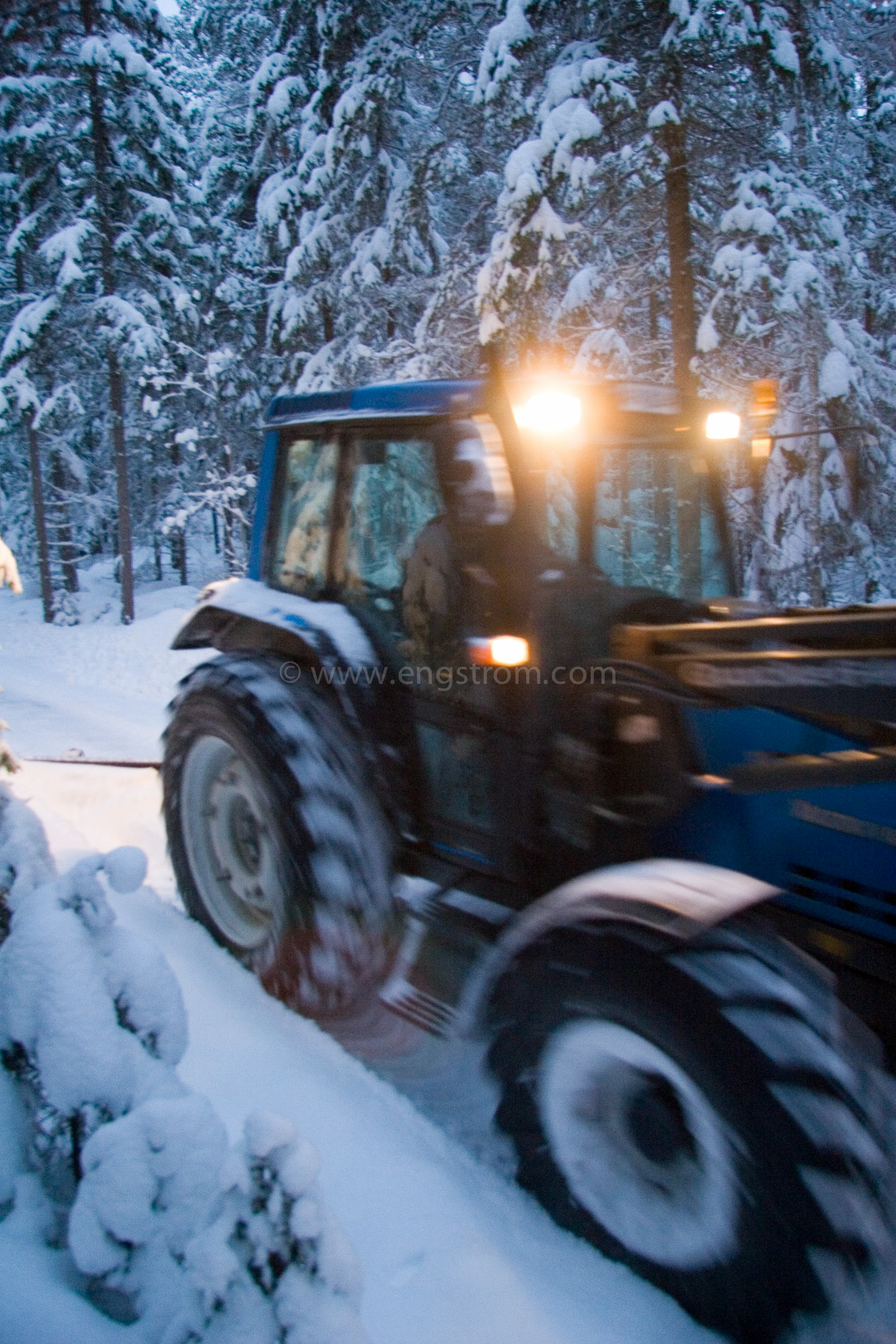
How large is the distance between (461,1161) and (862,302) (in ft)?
59.9

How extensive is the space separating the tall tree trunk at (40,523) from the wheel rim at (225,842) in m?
21.0

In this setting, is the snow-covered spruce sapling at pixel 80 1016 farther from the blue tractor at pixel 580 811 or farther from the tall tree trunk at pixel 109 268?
the tall tree trunk at pixel 109 268

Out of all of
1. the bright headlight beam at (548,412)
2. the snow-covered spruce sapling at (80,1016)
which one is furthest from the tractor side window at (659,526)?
the snow-covered spruce sapling at (80,1016)

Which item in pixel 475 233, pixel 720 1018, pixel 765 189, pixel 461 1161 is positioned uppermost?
pixel 475 233

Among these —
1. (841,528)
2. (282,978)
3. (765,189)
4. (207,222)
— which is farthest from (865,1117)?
(207,222)

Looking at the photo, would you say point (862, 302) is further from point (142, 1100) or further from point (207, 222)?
point (142, 1100)

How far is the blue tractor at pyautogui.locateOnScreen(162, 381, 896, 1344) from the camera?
1.88m

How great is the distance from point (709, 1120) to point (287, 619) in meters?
2.44

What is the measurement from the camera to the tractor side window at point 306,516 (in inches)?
144

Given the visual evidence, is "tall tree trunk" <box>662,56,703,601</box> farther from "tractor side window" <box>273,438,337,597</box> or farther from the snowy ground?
the snowy ground

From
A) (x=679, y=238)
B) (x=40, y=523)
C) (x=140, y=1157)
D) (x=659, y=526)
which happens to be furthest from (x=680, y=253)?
(x=40, y=523)

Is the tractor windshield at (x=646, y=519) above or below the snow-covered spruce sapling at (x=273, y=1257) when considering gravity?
above

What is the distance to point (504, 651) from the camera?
2738 mm

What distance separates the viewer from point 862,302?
16562 mm
